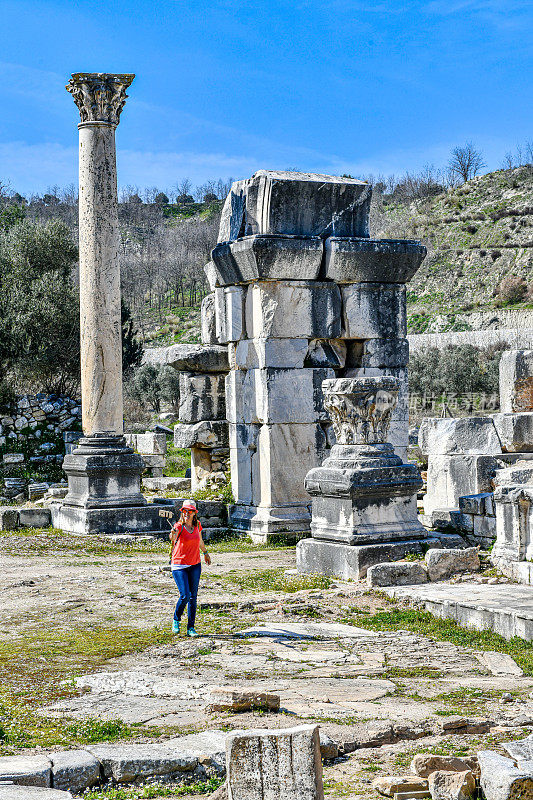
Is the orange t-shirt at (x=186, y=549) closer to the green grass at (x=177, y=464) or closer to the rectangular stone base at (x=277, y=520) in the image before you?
the rectangular stone base at (x=277, y=520)

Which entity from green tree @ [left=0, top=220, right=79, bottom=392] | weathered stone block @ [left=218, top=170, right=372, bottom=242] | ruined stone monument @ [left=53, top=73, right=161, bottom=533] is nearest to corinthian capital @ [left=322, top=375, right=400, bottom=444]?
weathered stone block @ [left=218, top=170, right=372, bottom=242]

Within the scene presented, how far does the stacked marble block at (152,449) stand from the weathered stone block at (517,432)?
31.7 ft

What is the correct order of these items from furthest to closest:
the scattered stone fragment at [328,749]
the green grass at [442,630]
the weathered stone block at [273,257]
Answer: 1. the weathered stone block at [273,257]
2. the green grass at [442,630]
3. the scattered stone fragment at [328,749]

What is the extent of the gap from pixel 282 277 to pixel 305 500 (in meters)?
2.97

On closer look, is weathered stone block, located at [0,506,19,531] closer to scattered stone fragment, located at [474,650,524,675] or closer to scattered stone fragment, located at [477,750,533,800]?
scattered stone fragment, located at [474,650,524,675]

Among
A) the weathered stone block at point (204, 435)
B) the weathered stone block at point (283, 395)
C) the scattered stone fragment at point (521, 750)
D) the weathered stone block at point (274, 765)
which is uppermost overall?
the weathered stone block at point (283, 395)

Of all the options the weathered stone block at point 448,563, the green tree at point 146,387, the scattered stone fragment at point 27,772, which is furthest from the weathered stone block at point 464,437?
the green tree at point 146,387

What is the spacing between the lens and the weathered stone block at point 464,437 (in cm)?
1220

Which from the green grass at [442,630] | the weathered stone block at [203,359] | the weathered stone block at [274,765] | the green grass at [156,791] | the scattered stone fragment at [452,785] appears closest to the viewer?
the weathered stone block at [274,765]

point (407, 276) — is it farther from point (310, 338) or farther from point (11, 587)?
point (11, 587)

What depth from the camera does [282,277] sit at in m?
12.8

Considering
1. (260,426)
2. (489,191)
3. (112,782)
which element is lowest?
(112,782)

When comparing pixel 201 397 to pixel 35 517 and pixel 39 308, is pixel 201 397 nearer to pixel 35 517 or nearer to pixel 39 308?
pixel 35 517

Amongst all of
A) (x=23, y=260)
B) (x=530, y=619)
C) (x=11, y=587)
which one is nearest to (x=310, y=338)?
(x=11, y=587)
